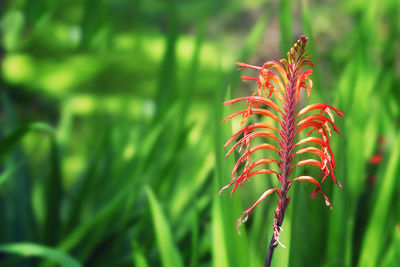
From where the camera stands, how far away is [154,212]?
43 cm

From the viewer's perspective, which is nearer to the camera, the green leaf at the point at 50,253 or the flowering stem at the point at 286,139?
the flowering stem at the point at 286,139

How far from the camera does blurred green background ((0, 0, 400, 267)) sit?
359 mm

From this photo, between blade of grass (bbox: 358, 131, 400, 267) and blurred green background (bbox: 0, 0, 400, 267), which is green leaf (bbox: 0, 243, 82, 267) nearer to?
blurred green background (bbox: 0, 0, 400, 267)

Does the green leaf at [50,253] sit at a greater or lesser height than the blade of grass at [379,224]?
lesser

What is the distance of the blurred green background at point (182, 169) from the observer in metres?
0.36

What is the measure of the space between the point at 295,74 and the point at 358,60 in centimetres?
48

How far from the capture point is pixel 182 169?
853mm

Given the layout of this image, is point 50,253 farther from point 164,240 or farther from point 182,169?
point 182,169

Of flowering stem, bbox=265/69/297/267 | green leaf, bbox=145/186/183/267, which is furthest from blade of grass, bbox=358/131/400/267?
flowering stem, bbox=265/69/297/267

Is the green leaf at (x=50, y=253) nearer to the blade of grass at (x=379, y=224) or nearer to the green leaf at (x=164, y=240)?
the green leaf at (x=164, y=240)

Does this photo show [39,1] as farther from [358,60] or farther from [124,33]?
→ [124,33]

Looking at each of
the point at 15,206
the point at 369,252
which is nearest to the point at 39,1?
the point at 15,206

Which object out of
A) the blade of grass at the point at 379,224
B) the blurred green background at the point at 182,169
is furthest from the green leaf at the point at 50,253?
the blade of grass at the point at 379,224

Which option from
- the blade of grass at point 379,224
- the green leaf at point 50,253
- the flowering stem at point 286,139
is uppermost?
the flowering stem at point 286,139
